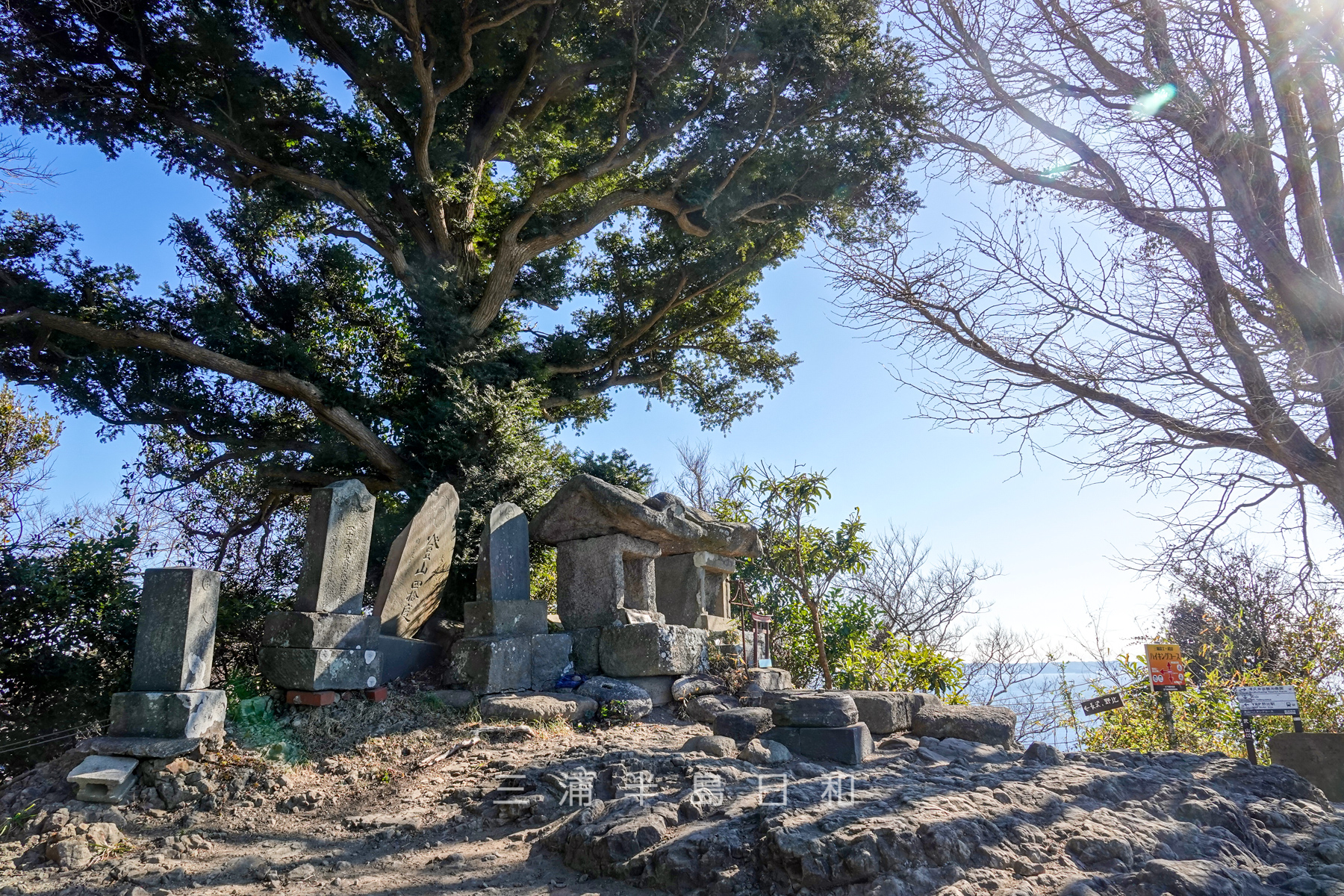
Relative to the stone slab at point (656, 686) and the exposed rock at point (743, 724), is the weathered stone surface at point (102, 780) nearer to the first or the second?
the stone slab at point (656, 686)

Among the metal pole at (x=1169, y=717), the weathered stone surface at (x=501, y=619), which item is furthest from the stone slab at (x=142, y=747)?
the metal pole at (x=1169, y=717)

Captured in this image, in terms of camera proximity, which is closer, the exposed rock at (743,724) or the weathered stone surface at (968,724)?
the exposed rock at (743,724)

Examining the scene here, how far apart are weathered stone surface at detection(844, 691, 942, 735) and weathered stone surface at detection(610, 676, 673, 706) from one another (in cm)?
157

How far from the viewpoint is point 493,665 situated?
19.9ft

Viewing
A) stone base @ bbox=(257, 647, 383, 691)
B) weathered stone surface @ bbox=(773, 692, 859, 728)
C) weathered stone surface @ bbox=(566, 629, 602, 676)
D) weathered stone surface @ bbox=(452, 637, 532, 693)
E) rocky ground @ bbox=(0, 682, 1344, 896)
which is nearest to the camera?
rocky ground @ bbox=(0, 682, 1344, 896)

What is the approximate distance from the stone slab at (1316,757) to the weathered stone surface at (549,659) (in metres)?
5.74

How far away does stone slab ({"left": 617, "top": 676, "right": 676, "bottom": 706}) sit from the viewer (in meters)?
6.59

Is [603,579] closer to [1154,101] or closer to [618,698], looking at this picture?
[618,698]

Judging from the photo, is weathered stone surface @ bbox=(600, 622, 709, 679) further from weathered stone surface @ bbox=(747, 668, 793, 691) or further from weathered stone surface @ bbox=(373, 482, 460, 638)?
weathered stone surface @ bbox=(373, 482, 460, 638)

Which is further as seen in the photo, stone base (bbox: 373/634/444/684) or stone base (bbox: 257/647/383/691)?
stone base (bbox: 373/634/444/684)

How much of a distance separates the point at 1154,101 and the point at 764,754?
580 cm

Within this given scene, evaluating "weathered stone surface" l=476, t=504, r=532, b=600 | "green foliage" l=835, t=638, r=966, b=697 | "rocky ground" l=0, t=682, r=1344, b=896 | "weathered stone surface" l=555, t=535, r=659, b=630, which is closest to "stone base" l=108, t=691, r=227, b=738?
"rocky ground" l=0, t=682, r=1344, b=896

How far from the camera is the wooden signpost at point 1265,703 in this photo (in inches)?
242

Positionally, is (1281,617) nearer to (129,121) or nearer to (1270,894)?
(1270,894)
